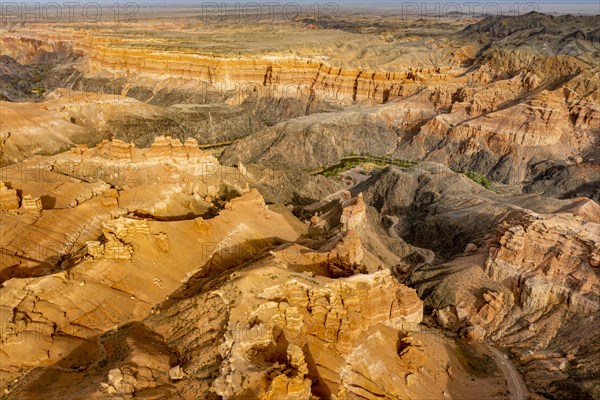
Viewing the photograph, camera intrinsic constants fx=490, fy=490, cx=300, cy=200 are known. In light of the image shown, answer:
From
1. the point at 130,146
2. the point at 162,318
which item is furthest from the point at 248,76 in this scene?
the point at 162,318

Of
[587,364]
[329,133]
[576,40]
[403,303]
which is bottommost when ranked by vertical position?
[587,364]

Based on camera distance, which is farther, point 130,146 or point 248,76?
point 248,76

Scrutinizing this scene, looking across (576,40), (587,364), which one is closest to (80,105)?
(587,364)

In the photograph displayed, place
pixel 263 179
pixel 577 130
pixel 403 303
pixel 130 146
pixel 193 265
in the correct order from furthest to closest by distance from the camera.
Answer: pixel 577 130 → pixel 263 179 → pixel 130 146 → pixel 193 265 → pixel 403 303

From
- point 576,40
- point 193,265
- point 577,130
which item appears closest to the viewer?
point 193,265

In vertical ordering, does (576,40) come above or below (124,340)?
above

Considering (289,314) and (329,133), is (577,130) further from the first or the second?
(289,314)
